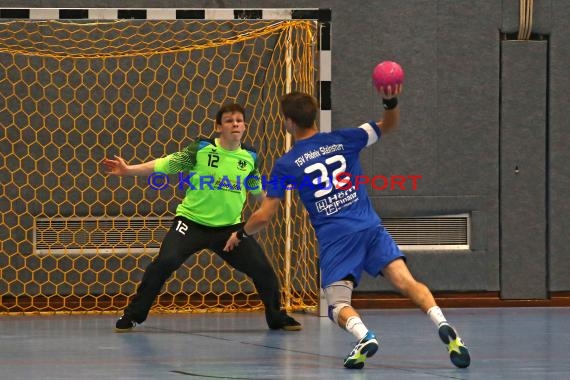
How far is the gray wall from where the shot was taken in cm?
1080

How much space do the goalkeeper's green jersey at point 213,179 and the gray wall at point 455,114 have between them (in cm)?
193

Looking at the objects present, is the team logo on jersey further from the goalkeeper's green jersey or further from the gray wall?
the gray wall

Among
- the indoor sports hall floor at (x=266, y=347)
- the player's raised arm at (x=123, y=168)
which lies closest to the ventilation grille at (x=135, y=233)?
the indoor sports hall floor at (x=266, y=347)

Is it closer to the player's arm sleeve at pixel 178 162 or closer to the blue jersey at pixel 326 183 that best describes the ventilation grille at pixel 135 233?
the player's arm sleeve at pixel 178 162

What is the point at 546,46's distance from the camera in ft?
35.7

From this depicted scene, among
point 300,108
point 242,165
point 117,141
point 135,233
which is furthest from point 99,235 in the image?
point 300,108

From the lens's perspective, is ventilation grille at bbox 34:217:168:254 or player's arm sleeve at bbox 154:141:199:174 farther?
ventilation grille at bbox 34:217:168:254

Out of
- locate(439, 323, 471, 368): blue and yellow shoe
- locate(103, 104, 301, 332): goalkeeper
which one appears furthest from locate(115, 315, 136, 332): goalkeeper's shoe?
locate(439, 323, 471, 368): blue and yellow shoe

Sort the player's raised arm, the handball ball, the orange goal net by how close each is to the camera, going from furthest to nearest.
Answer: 1. the orange goal net
2. the player's raised arm
3. the handball ball

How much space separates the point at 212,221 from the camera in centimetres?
902

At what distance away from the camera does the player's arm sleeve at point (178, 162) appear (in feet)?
29.3

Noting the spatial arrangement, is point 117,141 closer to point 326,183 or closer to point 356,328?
point 326,183

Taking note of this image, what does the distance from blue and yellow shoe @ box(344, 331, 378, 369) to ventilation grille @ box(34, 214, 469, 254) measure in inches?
169

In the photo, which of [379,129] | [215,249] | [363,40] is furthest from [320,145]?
[363,40]
